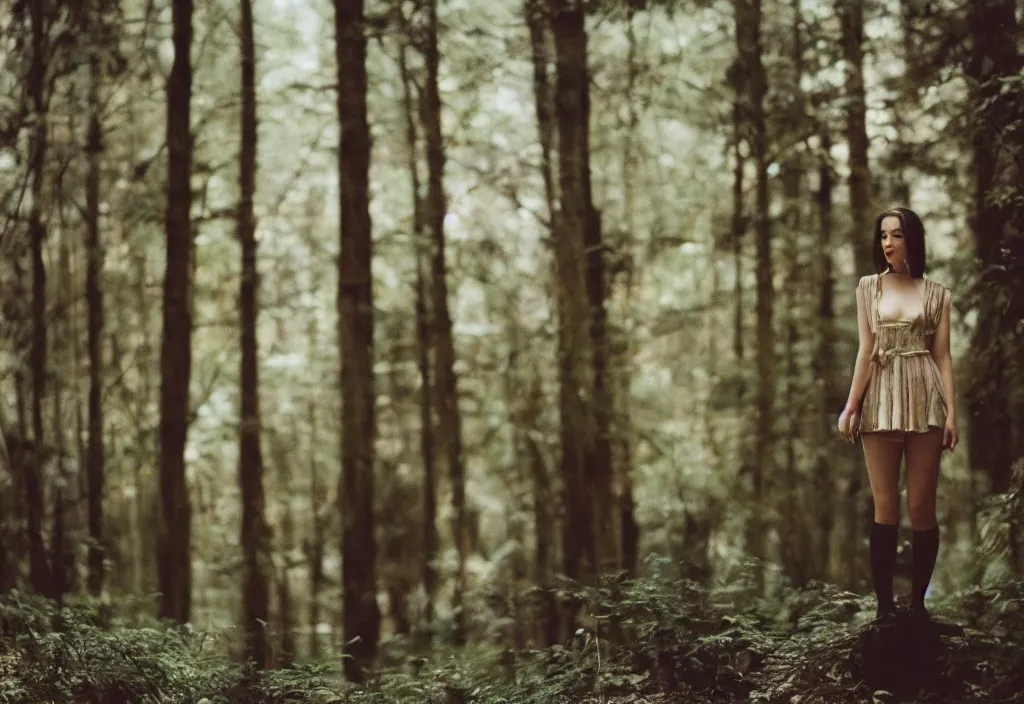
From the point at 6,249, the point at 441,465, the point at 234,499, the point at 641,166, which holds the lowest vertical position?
the point at 234,499

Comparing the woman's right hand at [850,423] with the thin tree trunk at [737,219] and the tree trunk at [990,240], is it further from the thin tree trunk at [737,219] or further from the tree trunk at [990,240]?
the thin tree trunk at [737,219]

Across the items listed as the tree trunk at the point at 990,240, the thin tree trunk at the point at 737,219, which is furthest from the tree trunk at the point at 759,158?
the tree trunk at the point at 990,240

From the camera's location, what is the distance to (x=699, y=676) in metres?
5.58

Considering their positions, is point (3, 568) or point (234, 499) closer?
point (3, 568)

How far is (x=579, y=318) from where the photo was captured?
8.84 m

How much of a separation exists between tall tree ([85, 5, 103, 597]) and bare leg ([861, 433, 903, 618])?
26.4ft

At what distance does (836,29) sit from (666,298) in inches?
129

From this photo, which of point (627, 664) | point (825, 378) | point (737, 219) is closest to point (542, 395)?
point (737, 219)

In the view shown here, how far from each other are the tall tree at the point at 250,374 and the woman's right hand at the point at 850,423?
275 inches

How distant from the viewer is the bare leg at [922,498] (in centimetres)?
497

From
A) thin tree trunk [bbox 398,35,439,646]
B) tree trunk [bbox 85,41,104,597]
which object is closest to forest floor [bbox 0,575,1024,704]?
tree trunk [bbox 85,41,104,597]

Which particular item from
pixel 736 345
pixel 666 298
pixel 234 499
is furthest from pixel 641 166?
pixel 234 499

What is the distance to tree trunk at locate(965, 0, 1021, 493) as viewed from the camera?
704 centimetres

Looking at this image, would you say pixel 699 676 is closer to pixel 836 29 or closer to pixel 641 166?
pixel 641 166
